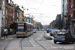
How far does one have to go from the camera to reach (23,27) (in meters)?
35.1

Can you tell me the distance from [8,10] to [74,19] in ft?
70.8

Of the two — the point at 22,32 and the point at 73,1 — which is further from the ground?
the point at 73,1

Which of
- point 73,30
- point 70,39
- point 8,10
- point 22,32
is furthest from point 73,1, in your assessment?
point 70,39

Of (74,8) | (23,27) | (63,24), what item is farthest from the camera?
(63,24)

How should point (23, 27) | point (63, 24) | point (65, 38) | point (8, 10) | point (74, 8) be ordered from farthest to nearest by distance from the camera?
point (63, 24), point (8, 10), point (74, 8), point (23, 27), point (65, 38)

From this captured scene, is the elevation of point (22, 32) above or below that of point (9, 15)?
below

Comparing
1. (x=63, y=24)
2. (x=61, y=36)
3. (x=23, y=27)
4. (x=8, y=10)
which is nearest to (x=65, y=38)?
(x=61, y=36)

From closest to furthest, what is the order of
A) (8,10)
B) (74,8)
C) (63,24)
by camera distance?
1. (74,8)
2. (8,10)
3. (63,24)

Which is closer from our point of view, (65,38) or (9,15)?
(65,38)

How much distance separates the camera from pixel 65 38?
21109 millimetres

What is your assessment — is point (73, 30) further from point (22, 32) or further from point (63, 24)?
point (22, 32)

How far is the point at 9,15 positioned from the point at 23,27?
25385 mm

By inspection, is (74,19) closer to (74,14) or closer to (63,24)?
(74,14)

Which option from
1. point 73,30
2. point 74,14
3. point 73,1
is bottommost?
point 73,30
